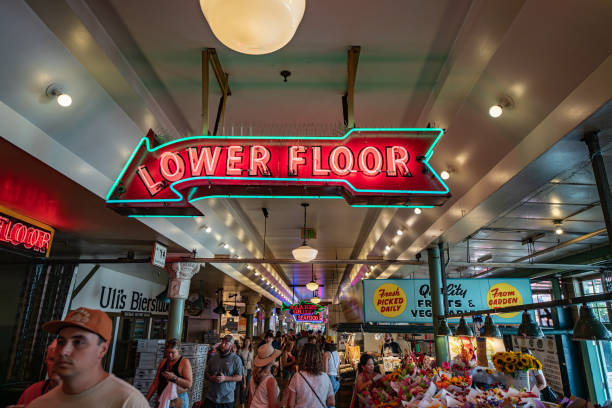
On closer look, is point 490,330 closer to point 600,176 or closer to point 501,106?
point 600,176

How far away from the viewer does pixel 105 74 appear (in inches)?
146

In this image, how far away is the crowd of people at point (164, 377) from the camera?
179 cm

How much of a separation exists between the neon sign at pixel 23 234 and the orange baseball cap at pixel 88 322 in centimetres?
466

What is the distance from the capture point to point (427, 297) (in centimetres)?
855

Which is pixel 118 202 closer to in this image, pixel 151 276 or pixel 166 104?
pixel 166 104

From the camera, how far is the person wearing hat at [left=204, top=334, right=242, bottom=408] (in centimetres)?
572

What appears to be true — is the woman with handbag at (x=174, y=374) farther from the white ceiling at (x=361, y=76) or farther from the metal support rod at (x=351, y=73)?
the metal support rod at (x=351, y=73)

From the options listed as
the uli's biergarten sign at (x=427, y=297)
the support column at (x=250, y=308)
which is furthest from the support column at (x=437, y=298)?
the support column at (x=250, y=308)

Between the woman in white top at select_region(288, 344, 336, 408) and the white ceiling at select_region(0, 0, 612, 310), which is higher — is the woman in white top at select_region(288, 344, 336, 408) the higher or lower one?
the lower one

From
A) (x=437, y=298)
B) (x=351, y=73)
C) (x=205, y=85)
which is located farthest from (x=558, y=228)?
(x=205, y=85)

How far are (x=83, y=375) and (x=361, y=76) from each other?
3848 mm

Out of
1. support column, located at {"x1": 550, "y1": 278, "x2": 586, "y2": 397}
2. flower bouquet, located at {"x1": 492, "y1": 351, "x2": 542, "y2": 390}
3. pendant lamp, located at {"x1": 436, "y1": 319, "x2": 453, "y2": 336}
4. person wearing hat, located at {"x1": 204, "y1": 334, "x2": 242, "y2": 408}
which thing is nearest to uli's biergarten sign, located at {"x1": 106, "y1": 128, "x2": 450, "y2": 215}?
flower bouquet, located at {"x1": 492, "y1": 351, "x2": 542, "y2": 390}

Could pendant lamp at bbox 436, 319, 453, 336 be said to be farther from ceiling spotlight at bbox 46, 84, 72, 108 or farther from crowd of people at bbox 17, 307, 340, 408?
ceiling spotlight at bbox 46, 84, 72, 108

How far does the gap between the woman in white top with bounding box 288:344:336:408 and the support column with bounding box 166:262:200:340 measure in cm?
532
